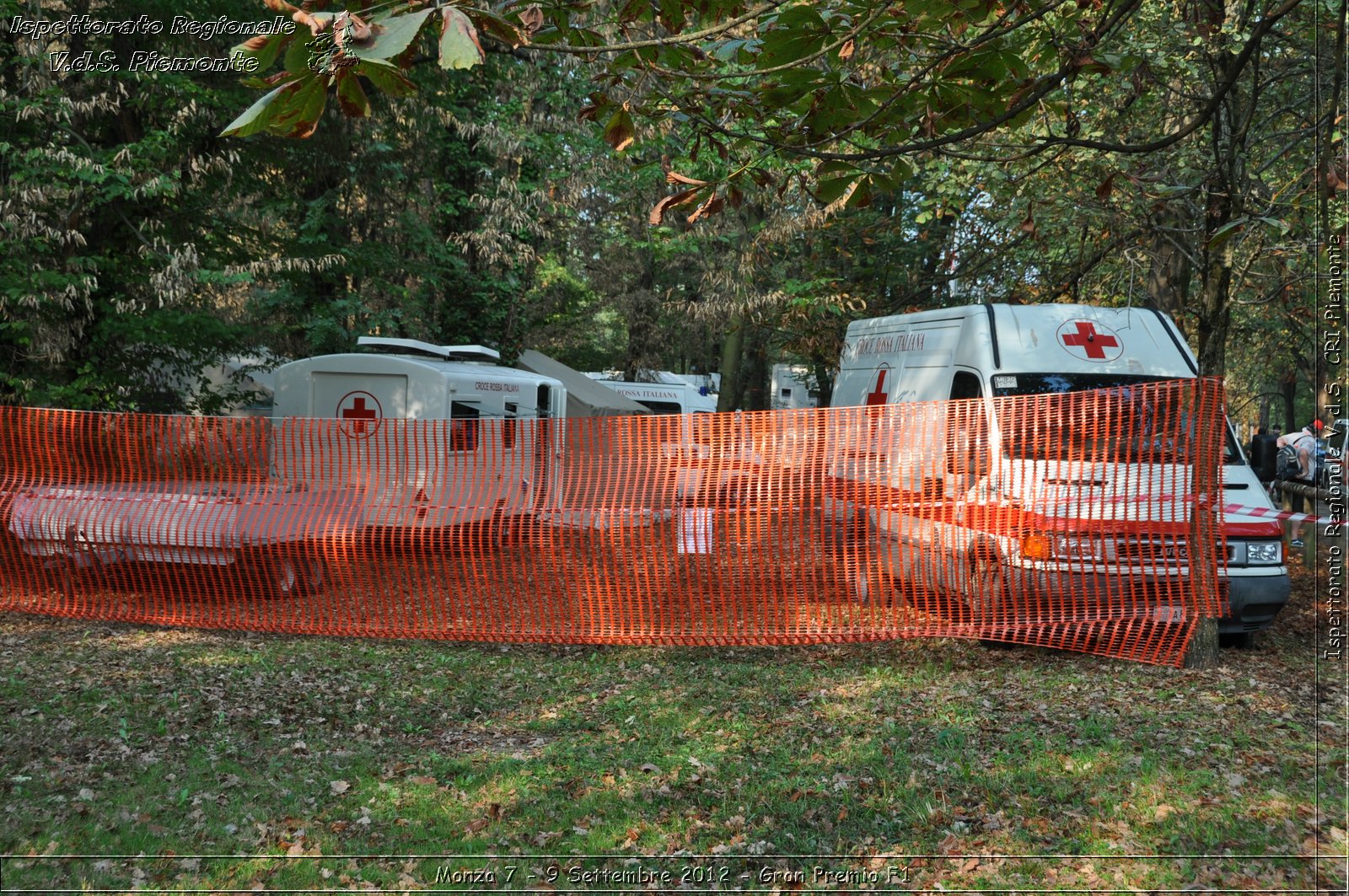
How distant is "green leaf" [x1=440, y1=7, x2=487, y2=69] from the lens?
194cm

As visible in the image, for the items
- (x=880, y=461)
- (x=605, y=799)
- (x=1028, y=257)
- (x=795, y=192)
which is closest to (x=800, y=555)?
(x=880, y=461)

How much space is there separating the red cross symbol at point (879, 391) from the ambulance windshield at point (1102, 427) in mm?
3432

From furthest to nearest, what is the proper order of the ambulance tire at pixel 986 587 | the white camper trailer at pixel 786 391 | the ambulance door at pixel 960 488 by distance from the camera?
the white camper trailer at pixel 786 391 < the ambulance door at pixel 960 488 < the ambulance tire at pixel 986 587

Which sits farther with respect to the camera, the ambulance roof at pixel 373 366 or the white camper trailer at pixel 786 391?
the white camper trailer at pixel 786 391

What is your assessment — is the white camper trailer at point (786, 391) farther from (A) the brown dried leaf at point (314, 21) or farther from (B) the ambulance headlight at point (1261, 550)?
(A) the brown dried leaf at point (314, 21)

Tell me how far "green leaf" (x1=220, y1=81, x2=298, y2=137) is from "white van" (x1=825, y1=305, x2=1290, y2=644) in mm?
5666

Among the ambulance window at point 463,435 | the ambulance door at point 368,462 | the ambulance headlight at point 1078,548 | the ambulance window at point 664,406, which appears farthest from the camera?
the ambulance window at point 664,406

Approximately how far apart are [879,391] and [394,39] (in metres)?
9.23

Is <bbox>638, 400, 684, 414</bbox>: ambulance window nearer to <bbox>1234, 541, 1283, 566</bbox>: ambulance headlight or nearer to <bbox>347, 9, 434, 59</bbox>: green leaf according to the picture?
<bbox>1234, 541, 1283, 566</bbox>: ambulance headlight

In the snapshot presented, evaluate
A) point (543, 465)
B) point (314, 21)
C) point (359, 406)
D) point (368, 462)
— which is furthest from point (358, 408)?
point (314, 21)

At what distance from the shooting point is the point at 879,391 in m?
10.8

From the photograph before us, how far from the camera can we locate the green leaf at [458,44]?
1.94 m

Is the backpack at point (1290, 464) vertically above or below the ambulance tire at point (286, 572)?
above

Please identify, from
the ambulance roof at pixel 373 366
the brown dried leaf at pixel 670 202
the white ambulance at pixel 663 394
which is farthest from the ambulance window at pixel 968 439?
the white ambulance at pixel 663 394
